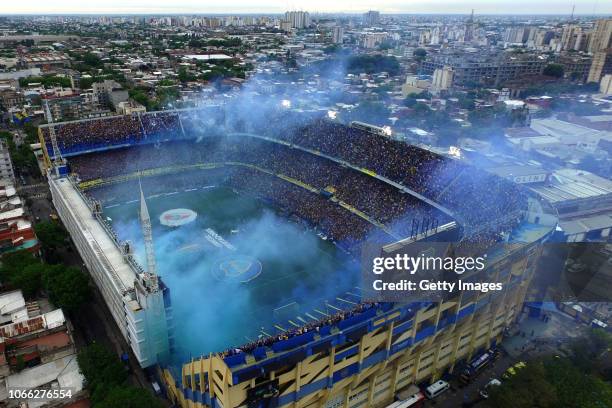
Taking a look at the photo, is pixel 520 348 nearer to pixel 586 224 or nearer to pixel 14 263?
pixel 586 224

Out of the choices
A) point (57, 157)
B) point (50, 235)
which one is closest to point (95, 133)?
point (57, 157)

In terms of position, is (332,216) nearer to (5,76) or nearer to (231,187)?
(231,187)

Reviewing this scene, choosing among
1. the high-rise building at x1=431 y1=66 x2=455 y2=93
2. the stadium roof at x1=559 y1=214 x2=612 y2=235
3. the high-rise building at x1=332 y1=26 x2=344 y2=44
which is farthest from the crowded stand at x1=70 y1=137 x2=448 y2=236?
the high-rise building at x1=332 y1=26 x2=344 y2=44

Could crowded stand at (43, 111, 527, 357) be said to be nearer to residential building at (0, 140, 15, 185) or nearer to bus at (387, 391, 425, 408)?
residential building at (0, 140, 15, 185)

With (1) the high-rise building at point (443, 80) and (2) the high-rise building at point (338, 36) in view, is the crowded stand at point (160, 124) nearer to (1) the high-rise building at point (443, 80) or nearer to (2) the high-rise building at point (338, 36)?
(1) the high-rise building at point (443, 80)

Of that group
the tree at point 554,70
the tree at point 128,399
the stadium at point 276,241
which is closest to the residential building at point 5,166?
the stadium at point 276,241

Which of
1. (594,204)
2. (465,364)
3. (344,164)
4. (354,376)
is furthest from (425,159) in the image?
(354,376)
